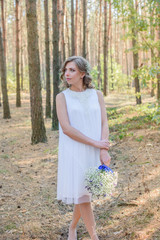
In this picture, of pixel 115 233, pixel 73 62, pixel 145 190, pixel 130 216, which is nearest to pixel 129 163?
pixel 145 190

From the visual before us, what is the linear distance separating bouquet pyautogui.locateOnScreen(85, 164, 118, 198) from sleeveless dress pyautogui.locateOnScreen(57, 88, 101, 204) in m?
0.12

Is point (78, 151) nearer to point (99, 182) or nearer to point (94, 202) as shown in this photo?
point (99, 182)

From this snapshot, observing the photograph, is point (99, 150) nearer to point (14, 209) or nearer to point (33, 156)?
point (14, 209)

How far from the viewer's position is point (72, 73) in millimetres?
2779

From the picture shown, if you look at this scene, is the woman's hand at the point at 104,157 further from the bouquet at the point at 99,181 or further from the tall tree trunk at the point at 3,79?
the tall tree trunk at the point at 3,79

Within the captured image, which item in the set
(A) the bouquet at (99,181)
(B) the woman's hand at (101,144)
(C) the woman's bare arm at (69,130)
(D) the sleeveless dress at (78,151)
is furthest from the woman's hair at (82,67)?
(A) the bouquet at (99,181)

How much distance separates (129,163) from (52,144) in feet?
10.5

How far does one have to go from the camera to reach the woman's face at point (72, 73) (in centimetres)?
277

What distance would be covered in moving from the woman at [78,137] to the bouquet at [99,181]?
0.39 feet

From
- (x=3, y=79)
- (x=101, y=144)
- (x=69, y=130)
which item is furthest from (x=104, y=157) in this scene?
(x=3, y=79)

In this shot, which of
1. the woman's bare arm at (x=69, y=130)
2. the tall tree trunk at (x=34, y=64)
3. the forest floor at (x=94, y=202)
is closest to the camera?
the woman's bare arm at (x=69, y=130)

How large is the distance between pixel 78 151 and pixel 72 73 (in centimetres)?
83

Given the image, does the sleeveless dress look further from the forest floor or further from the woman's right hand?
the forest floor

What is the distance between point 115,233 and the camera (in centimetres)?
327
